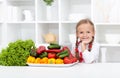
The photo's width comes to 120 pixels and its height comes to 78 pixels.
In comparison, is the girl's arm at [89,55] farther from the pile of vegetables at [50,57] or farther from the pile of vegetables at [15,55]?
the pile of vegetables at [15,55]

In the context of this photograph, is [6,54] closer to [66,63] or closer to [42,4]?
[66,63]

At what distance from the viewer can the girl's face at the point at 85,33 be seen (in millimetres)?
2768

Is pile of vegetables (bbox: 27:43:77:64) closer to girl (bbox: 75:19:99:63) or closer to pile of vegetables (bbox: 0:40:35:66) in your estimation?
pile of vegetables (bbox: 0:40:35:66)

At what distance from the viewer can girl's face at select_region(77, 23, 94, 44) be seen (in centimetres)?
277

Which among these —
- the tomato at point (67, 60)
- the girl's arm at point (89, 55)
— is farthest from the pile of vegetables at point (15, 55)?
the girl's arm at point (89, 55)

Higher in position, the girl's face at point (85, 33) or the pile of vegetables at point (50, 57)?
the girl's face at point (85, 33)

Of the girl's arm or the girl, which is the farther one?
the girl

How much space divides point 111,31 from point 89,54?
1540 millimetres

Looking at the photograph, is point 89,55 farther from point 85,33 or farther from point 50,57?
point 50,57

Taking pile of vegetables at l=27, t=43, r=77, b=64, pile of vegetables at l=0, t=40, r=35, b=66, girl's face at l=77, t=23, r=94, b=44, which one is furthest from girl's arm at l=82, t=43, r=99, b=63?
pile of vegetables at l=0, t=40, r=35, b=66

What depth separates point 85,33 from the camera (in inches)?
111

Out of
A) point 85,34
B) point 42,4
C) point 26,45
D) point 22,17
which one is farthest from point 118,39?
point 26,45

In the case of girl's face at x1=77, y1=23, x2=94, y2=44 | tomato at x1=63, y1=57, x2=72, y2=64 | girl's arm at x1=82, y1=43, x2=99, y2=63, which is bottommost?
girl's arm at x1=82, y1=43, x2=99, y2=63

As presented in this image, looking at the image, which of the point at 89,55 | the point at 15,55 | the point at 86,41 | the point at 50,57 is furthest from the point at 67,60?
the point at 86,41
